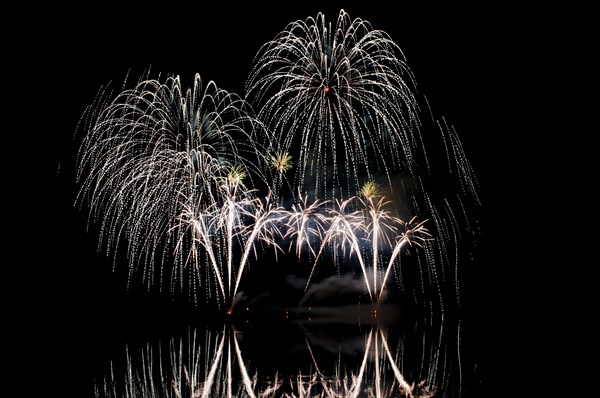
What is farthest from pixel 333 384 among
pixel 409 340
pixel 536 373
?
pixel 409 340

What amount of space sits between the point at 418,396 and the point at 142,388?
6.77 metres

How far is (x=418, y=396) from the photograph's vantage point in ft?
40.5

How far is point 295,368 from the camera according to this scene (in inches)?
676

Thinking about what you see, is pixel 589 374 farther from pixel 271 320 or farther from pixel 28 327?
pixel 28 327

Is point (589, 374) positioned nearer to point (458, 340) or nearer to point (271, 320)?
point (458, 340)

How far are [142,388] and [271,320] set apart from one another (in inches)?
1160

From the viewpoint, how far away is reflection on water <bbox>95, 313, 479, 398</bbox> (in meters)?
13.4

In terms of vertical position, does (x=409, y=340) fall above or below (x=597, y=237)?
below

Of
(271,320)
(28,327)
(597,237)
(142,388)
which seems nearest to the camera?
(142,388)

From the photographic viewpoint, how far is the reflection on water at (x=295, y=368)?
44.0 feet

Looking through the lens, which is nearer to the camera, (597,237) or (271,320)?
(271,320)

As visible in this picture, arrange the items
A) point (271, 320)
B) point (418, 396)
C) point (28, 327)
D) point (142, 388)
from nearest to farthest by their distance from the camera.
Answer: point (418, 396) → point (142, 388) → point (28, 327) → point (271, 320)

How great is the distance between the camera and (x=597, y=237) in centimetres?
4644

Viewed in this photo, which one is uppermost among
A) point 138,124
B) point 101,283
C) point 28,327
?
point 138,124
